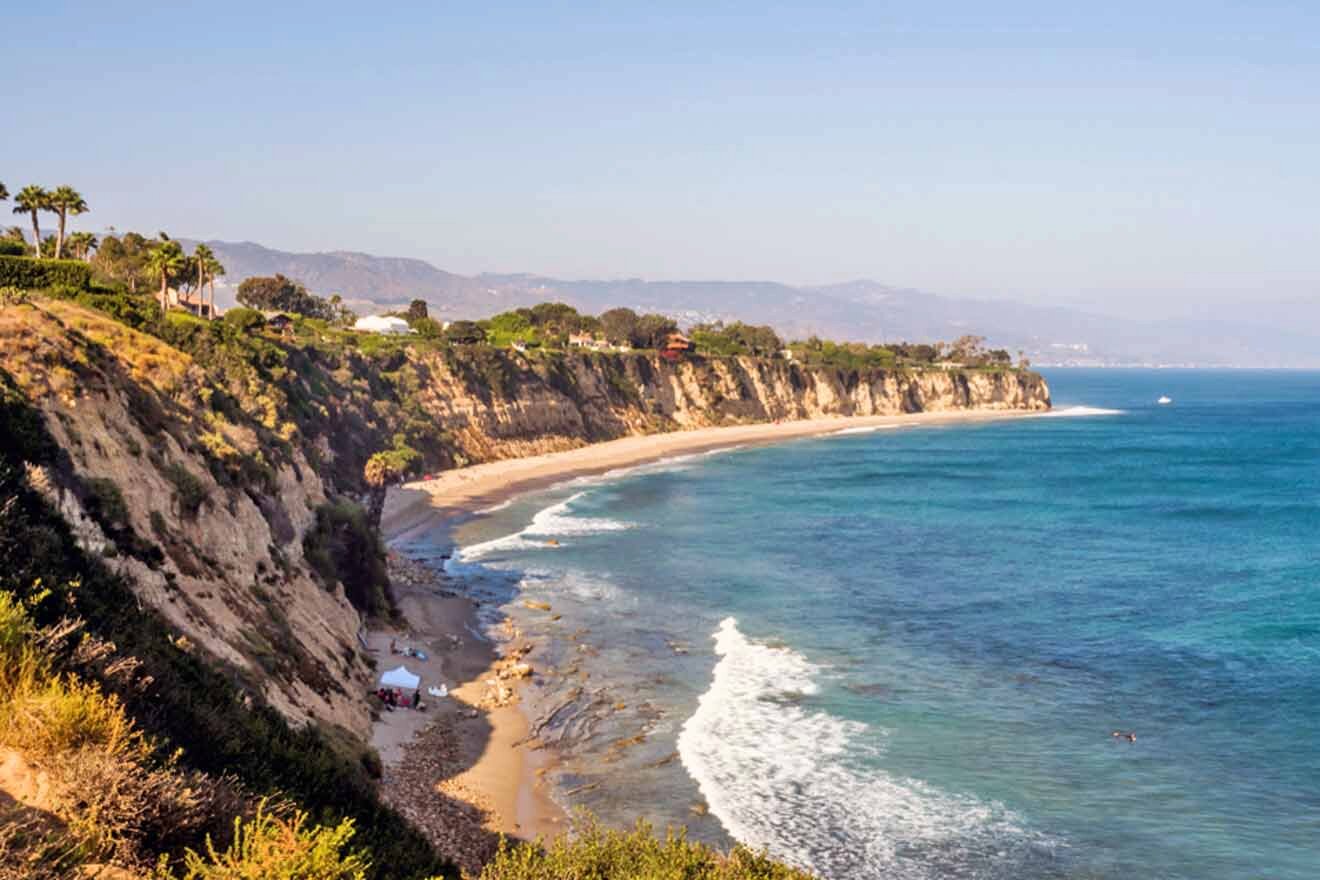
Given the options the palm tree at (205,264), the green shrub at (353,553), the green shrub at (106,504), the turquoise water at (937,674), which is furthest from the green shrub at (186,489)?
the palm tree at (205,264)

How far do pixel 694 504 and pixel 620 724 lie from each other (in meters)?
47.0

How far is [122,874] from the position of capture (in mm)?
10031

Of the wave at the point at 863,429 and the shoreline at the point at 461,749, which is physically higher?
the shoreline at the point at 461,749

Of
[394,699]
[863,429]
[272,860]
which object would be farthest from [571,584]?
[863,429]

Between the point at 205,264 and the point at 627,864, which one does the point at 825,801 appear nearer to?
the point at 627,864

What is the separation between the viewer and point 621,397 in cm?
13562

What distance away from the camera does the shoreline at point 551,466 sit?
7131 centimetres

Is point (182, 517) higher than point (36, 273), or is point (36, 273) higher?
point (36, 273)

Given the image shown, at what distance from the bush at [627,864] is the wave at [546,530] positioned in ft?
139

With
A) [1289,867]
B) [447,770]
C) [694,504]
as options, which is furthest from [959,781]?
[694,504]

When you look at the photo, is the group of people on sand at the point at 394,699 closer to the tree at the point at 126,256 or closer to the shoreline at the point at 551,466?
the shoreline at the point at 551,466

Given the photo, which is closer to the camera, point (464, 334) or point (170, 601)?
point (170, 601)

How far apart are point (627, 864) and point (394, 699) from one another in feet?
64.2

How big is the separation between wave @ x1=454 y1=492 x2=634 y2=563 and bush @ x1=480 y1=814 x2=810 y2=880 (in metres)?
42.3
